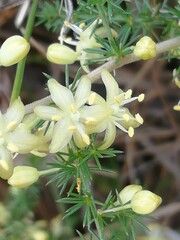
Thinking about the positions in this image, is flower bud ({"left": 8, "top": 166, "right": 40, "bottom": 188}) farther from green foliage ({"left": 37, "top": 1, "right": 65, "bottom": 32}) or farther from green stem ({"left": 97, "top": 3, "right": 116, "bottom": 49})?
green foliage ({"left": 37, "top": 1, "right": 65, "bottom": 32})

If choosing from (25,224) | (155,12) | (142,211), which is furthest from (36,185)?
(142,211)

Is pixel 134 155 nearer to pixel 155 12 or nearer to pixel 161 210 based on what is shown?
Result: pixel 161 210

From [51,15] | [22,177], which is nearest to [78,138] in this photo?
[22,177]

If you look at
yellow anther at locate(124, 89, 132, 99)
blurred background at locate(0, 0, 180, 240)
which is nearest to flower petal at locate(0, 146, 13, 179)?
yellow anther at locate(124, 89, 132, 99)

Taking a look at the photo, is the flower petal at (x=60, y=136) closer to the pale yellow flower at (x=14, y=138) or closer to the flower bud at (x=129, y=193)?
the pale yellow flower at (x=14, y=138)

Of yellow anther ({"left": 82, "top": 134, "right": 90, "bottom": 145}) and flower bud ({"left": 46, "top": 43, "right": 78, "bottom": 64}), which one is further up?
flower bud ({"left": 46, "top": 43, "right": 78, "bottom": 64})

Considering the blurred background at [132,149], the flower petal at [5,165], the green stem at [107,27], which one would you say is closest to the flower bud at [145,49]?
the green stem at [107,27]
